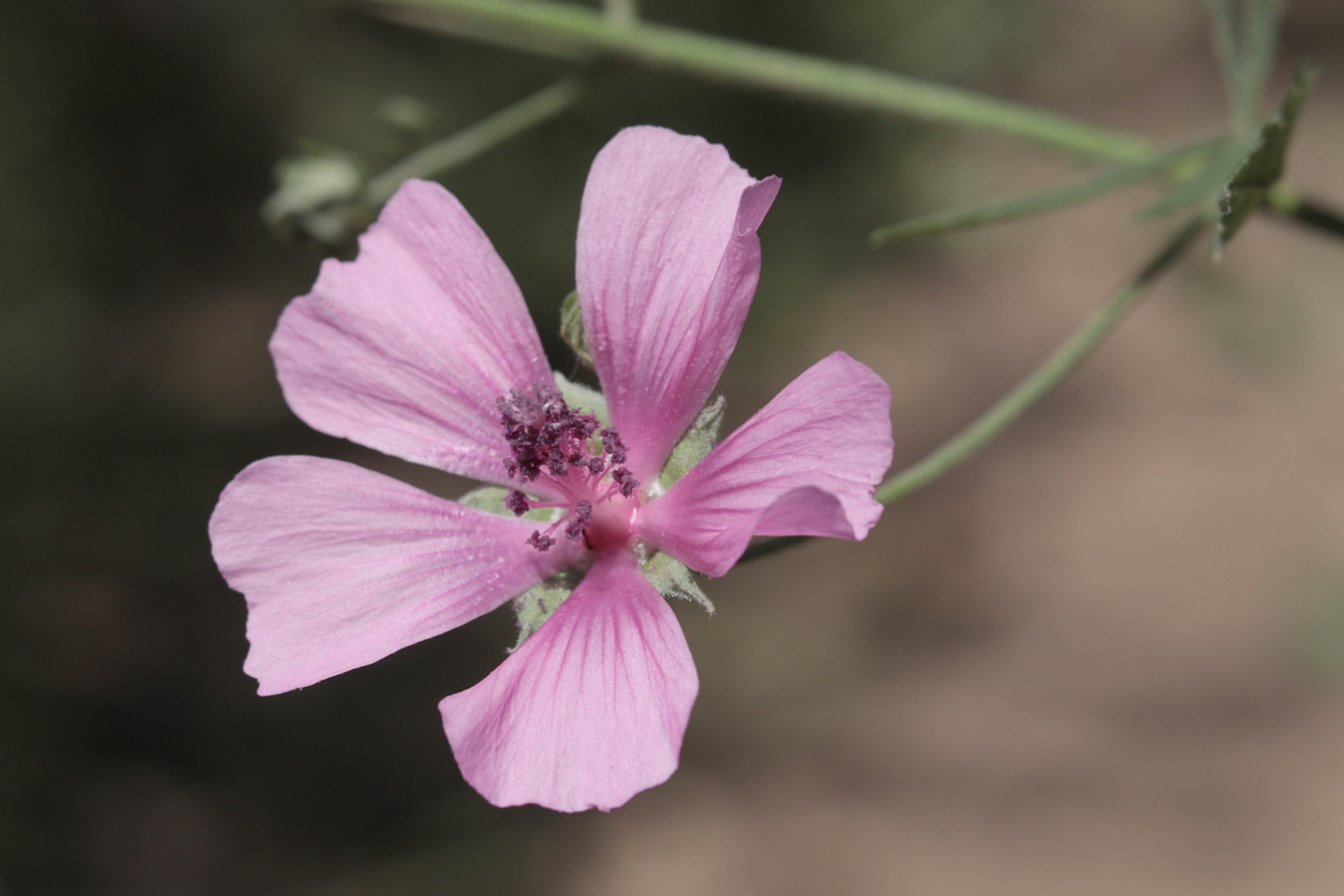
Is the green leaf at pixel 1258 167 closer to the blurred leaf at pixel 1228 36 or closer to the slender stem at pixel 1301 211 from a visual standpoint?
the slender stem at pixel 1301 211

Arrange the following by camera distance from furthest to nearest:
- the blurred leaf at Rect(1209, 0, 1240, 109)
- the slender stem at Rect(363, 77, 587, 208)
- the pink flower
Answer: the slender stem at Rect(363, 77, 587, 208)
the blurred leaf at Rect(1209, 0, 1240, 109)
the pink flower

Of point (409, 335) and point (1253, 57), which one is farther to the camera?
point (1253, 57)

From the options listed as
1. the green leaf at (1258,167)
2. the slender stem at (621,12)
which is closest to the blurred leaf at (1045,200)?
the green leaf at (1258,167)

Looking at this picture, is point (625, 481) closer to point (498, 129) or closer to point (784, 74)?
point (498, 129)

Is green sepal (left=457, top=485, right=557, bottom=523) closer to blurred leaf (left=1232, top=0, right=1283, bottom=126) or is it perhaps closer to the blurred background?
blurred leaf (left=1232, top=0, right=1283, bottom=126)

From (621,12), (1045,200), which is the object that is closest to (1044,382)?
(1045,200)

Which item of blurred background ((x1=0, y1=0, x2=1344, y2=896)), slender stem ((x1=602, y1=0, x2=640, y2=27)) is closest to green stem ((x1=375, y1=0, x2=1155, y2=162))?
slender stem ((x1=602, y1=0, x2=640, y2=27))

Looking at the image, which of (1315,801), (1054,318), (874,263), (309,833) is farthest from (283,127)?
(1315,801)
